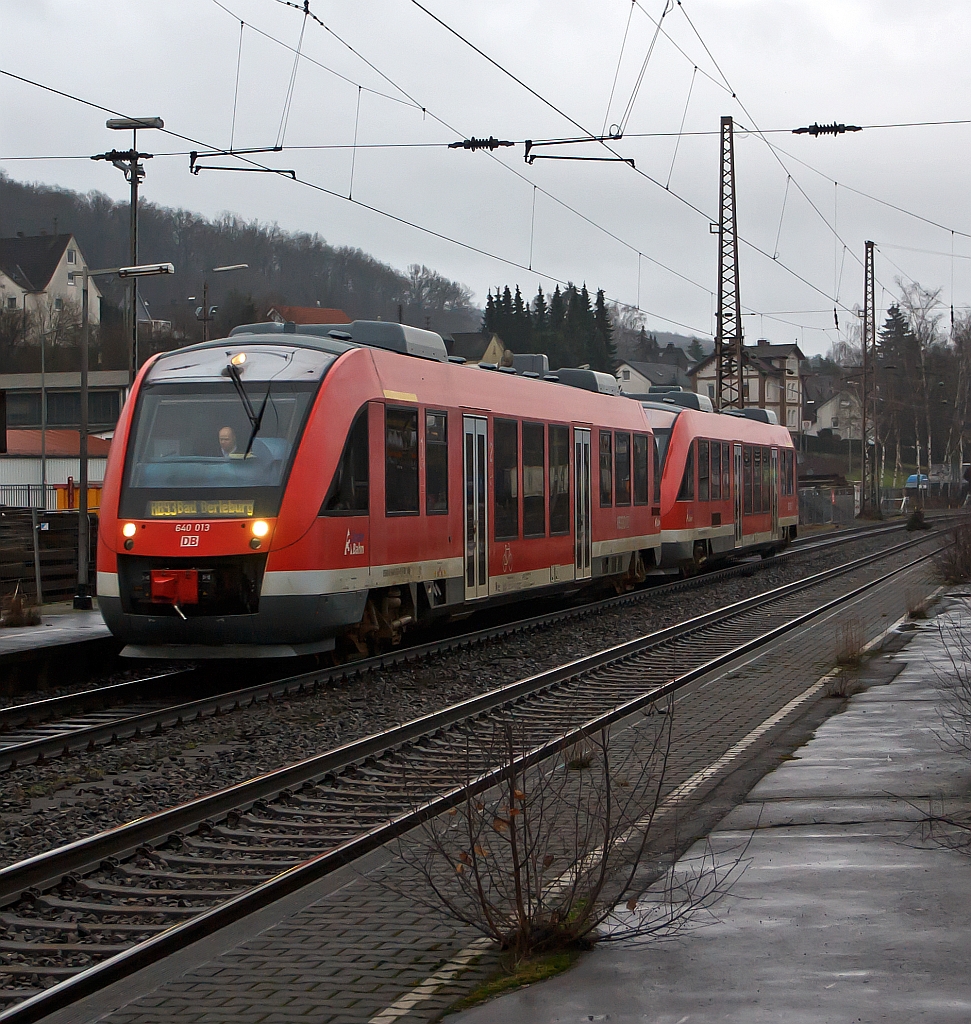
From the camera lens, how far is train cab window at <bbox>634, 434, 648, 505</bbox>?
76.9ft

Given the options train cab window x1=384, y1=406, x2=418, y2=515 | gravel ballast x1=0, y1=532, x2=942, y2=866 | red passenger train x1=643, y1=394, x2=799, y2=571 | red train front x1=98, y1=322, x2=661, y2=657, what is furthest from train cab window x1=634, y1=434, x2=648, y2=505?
train cab window x1=384, y1=406, x2=418, y2=515

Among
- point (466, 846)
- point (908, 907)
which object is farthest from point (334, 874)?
point (908, 907)

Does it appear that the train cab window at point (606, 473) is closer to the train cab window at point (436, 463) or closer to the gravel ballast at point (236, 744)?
the gravel ballast at point (236, 744)

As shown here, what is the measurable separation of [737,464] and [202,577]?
20197 millimetres

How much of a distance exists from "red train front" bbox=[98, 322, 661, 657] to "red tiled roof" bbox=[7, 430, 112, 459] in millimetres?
43351

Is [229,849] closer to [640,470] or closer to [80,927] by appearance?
[80,927]

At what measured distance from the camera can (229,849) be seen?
7.34 m

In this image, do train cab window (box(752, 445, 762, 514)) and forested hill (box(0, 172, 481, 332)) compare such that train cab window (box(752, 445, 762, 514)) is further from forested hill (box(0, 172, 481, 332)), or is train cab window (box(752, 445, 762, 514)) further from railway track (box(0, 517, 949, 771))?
forested hill (box(0, 172, 481, 332))

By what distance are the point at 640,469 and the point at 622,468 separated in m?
1.17

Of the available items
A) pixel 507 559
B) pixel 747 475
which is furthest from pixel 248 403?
pixel 747 475

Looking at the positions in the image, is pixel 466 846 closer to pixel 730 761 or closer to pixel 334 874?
pixel 334 874

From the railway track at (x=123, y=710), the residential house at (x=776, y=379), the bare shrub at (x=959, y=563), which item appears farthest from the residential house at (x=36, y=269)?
the railway track at (x=123, y=710)

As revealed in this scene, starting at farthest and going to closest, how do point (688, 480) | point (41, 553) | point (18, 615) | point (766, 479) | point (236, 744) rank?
point (766, 479)
point (688, 480)
point (41, 553)
point (18, 615)
point (236, 744)

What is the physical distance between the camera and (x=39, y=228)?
356ft
